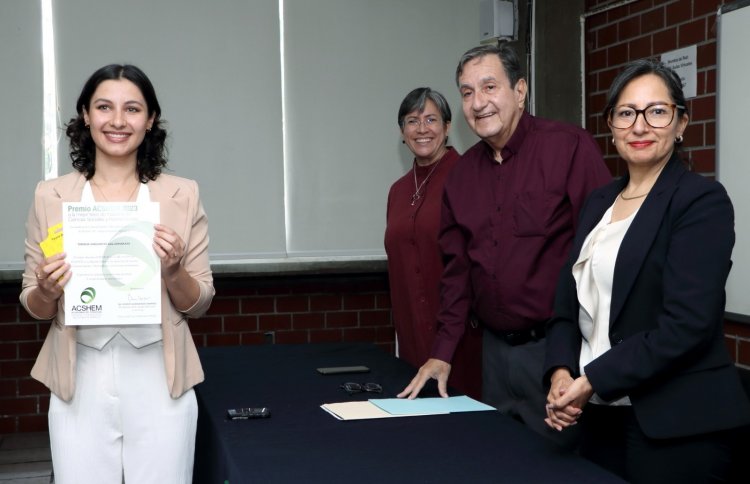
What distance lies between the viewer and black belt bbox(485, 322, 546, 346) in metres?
2.52

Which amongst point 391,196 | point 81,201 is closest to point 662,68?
point 81,201

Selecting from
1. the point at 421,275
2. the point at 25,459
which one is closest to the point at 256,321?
the point at 25,459

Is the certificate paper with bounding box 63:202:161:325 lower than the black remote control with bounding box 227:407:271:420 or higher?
higher

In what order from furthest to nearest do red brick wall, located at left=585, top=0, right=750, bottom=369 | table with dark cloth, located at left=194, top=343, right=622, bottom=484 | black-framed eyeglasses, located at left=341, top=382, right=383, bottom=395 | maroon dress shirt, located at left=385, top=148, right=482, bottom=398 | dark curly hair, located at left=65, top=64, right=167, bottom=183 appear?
1. red brick wall, located at left=585, top=0, right=750, bottom=369
2. maroon dress shirt, located at left=385, top=148, right=482, bottom=398
3. black-framed eyeglasses, located at left=341, top=382, right=383, bottom=395
4. dark curly hair, located at left=65, top=64, right=167, bottom=183
5. table with dark cloth, located at left=194, top=343, right=622, bottom=484

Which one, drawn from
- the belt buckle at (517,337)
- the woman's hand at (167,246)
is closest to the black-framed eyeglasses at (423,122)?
the belt buckle at (517,337)

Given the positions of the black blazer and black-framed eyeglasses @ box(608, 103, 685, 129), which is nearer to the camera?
the black blazer

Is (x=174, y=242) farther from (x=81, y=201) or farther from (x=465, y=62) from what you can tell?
(x=465, y=62)

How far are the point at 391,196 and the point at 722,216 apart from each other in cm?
209

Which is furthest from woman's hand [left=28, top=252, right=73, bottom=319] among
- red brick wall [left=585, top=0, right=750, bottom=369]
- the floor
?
red brick wall [left=585, top=0, right=750, bottom=369]

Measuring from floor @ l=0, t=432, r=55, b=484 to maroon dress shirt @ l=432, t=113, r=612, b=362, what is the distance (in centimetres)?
224

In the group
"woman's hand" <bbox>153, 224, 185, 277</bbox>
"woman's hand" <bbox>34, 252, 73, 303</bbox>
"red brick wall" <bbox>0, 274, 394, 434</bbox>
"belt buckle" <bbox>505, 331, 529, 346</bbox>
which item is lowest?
"red brick wall" <bbox>0, 274, 394, 434</bbox>

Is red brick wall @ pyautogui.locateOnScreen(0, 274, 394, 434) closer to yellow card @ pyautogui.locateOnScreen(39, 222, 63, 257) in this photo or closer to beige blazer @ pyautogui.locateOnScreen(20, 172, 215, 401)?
beige blazer @ pyautogui.locateOnScreen(20, 172, 215, 401)

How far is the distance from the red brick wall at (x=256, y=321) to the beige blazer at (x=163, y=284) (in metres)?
2.61

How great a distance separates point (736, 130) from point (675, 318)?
1.83 m
